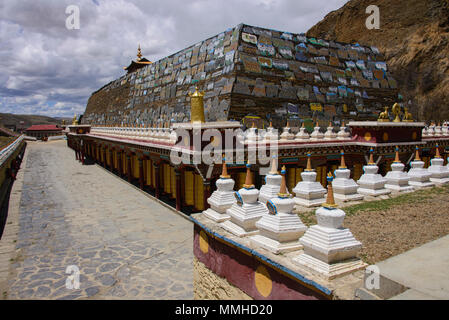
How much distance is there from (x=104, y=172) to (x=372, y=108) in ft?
65.2

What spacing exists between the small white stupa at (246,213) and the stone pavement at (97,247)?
8.87ft

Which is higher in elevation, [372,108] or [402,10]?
[402,10]

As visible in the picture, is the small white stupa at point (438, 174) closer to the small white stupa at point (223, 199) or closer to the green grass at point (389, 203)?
the green grass at point (389, 203)

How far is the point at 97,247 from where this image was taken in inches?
354

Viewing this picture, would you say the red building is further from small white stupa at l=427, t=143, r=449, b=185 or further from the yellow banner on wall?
small white stupa at l=427, t=143, r=449, b=185

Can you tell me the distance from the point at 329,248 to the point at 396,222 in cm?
273

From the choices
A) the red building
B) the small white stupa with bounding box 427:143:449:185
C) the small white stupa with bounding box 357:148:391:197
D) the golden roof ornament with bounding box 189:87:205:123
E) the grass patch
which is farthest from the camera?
the red building

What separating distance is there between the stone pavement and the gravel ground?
3826mm

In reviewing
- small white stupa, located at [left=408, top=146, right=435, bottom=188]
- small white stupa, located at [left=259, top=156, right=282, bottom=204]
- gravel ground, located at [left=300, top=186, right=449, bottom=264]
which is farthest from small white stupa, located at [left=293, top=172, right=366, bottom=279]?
small white stupa, located at [left=408, top=146, right=435, bottom=188]

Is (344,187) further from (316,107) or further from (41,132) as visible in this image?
(41,132)

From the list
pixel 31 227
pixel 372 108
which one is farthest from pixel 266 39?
pixel 31 227

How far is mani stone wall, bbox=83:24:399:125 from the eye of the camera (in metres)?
15.7

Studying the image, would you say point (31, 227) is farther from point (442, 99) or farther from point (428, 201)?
point (442, 99)
